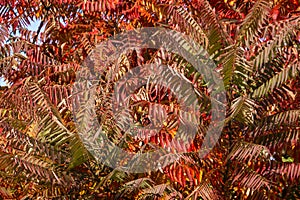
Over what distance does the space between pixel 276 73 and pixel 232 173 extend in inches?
27.3

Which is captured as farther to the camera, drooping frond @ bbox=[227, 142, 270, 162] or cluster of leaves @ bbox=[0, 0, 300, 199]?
cluster of leaves @ bbox=[0, 0, 300, 199]

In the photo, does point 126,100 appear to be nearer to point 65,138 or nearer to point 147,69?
point 147,69

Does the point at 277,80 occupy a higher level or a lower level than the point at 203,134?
higher

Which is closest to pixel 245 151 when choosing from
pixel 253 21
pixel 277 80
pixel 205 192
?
pixel 205 192

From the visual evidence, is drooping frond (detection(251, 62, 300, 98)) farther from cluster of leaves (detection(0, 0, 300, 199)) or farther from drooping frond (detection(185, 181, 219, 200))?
drooping frond (detection(185, 181, 219, 200))

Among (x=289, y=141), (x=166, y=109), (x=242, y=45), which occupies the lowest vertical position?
(x=289, y=141)

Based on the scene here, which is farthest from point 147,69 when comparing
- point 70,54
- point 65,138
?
point 70,54

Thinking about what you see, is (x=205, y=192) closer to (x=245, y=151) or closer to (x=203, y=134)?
(x=245, y=151)

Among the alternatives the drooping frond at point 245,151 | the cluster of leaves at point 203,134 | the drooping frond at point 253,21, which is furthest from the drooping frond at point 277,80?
the drooping frond at point 245,151

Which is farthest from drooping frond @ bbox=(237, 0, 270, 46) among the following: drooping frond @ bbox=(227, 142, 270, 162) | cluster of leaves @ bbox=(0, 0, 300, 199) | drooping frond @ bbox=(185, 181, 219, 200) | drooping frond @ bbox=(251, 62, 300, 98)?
drooping frond @ bbox=(185, 181, 219, 200)

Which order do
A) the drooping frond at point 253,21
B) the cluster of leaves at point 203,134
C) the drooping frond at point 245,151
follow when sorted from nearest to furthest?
the drooping frond at point 245,151
the cluster of leaves at point 203,134
the drooping frond at point 253,21

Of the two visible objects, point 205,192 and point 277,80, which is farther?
point 277,80

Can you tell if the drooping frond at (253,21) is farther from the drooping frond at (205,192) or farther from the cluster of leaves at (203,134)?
the drooping frond at (205,192)

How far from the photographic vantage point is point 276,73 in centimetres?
370
